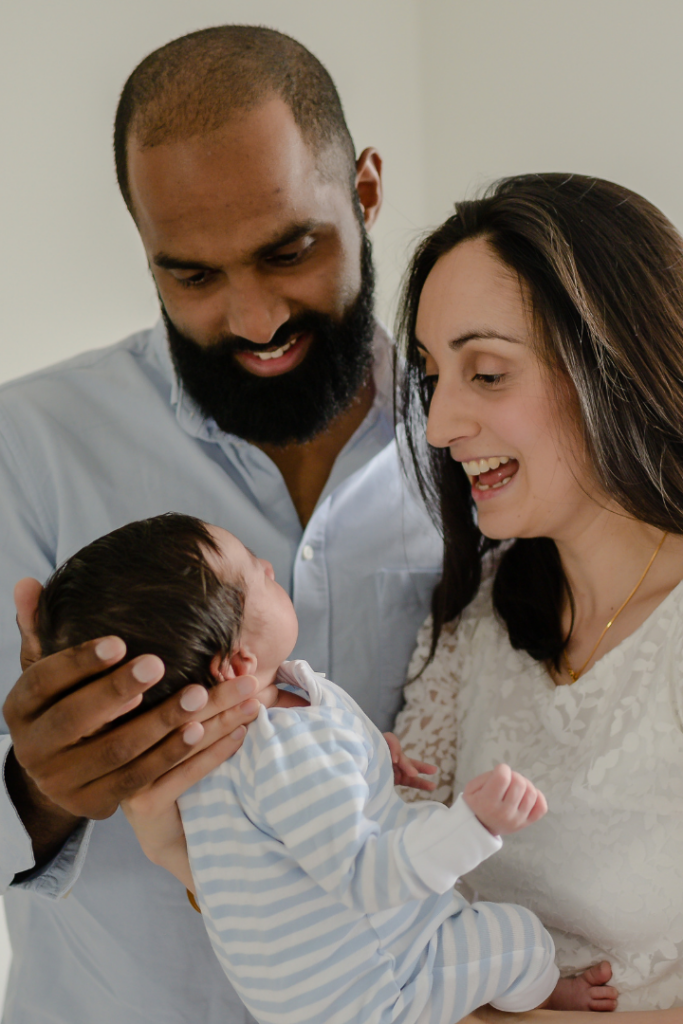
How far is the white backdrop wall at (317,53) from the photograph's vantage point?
2.13m

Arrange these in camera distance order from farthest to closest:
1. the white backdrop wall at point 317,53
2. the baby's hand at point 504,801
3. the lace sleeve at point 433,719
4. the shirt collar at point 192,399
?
the white backdrop wall at point 317,53 → the shirt collar at point 192,399 → the lace sleeve at point 433,719 → the baby's hand at point 504,801

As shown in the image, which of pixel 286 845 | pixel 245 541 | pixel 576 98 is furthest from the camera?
pixel 576 98

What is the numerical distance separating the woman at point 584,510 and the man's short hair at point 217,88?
331 millimetres

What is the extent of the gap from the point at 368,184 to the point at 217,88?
427 millimetres

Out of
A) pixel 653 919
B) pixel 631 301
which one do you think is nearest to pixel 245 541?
pixel 631 301

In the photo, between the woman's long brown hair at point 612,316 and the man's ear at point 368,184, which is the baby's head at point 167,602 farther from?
the man's ear at point 368,184

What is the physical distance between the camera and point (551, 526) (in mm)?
1366

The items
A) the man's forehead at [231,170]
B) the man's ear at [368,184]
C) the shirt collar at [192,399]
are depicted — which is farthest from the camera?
the man's ear at [368,184]

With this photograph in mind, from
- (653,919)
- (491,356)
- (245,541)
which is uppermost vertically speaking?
(491,356)

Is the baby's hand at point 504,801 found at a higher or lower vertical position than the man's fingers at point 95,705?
lower

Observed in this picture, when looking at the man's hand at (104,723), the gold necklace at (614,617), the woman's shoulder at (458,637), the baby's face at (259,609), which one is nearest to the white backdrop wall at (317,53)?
the woman's shoulder at (458,637)

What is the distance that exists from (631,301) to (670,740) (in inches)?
23.7

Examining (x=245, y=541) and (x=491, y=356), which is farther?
(x=245, y=541)

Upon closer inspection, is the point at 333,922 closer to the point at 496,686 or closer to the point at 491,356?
the point at 496,686
